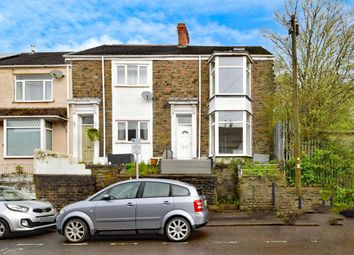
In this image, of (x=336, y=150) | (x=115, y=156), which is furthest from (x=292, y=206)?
(x=115, y=156)

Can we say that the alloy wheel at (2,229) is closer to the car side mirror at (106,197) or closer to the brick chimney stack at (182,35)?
the car side mirror at (106,197)

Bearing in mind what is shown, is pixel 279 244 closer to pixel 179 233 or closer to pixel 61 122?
pixel 179 233

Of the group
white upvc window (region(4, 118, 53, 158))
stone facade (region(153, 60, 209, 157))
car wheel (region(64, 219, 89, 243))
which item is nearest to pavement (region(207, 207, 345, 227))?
car wheel (region(64, 219, 89, 243))

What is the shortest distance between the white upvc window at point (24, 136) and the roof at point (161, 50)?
445 cm

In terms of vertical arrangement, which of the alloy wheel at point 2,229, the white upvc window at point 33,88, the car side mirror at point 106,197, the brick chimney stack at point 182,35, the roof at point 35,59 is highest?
the brick chimney stack at point 182,35

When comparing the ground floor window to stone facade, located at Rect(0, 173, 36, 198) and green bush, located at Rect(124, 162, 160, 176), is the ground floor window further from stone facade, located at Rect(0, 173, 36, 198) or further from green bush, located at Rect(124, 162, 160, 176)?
stone facade, located at Rect(0, 173, 36, 198)

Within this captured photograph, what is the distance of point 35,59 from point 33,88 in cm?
250

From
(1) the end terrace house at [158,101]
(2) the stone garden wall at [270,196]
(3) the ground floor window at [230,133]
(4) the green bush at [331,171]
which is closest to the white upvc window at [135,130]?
(1) the end terrace house at [158,101]

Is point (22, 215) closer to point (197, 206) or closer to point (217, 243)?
point (197, 206)

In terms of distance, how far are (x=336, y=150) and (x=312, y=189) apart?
7.60 ft

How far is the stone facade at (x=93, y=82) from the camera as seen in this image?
22.9 m

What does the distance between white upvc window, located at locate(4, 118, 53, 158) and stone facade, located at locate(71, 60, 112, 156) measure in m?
2.60

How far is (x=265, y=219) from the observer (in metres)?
14.3

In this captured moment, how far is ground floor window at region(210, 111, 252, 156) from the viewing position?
2164 centimetres
